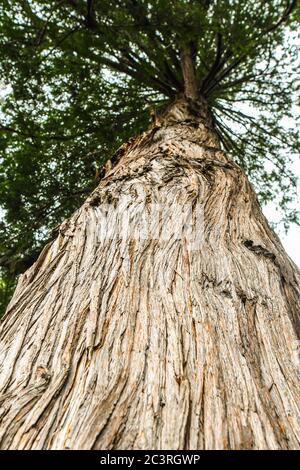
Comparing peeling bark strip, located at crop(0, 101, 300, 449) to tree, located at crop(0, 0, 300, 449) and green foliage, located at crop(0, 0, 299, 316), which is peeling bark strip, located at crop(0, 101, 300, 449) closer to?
tree, located at crop(0, 0, 300, 449)

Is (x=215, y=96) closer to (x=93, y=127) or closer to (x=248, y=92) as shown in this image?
(x=248, y=92)

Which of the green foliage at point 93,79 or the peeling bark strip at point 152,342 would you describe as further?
the green foliage at point 93,79

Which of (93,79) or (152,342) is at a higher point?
(93,79)

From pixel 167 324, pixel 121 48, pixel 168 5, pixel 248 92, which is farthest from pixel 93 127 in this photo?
pixel 167 324

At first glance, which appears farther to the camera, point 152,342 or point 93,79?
point 93,79

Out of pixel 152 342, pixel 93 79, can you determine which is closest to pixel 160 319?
pixel 152 342

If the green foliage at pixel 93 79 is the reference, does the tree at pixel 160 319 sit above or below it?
below

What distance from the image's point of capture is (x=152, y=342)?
3.84 ft

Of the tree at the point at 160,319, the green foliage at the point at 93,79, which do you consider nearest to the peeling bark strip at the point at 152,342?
the tree at the point at 160,319

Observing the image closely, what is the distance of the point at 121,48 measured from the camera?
5562 mm

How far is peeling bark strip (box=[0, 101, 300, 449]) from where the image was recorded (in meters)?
0.91

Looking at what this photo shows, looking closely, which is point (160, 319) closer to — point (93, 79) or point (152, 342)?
point (152, 342)

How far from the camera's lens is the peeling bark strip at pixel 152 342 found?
2.97 ft

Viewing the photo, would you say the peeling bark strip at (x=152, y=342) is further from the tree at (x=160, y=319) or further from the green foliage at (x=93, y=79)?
the green foliage at (x=93, y=79)
